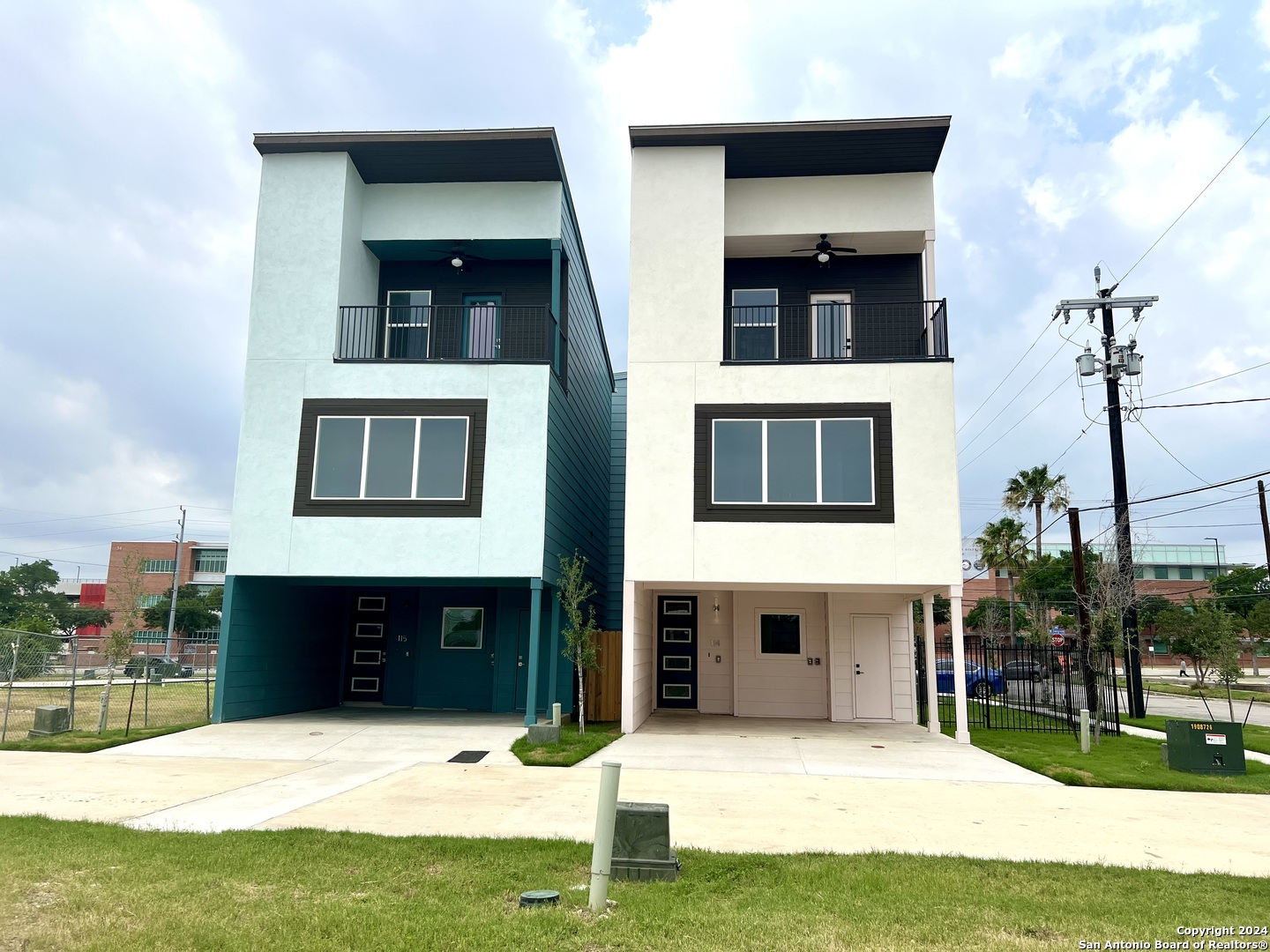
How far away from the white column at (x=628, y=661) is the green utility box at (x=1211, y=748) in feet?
25.8

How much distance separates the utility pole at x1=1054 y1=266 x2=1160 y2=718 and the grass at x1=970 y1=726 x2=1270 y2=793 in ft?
13.7

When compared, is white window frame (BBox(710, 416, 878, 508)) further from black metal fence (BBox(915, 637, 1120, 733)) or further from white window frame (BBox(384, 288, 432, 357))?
white window frame (BBox(384, 288, 432, 357))

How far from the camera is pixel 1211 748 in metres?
11.6

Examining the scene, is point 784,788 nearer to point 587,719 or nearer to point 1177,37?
point 587,719

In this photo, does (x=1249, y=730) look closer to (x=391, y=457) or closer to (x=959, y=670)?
(x=959, y=670)

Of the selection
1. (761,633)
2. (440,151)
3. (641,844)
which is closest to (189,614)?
(440,151)

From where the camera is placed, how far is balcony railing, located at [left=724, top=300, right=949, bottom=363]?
1702 cm

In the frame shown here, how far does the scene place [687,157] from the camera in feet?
52.6

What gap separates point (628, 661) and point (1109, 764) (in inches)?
286

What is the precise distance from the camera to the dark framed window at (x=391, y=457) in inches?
601

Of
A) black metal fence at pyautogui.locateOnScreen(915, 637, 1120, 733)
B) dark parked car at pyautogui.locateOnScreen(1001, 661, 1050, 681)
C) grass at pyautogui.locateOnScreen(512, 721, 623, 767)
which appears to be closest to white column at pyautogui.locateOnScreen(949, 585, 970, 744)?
A: black metal fence at pyautogui.locateOnScreen(915, 637, 1120, 733)

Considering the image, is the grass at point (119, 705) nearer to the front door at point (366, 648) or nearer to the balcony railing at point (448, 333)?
the front door at point (366, 648)

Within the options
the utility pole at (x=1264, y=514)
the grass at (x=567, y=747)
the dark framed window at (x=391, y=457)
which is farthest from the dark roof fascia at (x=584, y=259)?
the utility pole at (x=1264, y=514)

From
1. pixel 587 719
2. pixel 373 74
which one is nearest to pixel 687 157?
pixel 373 74
